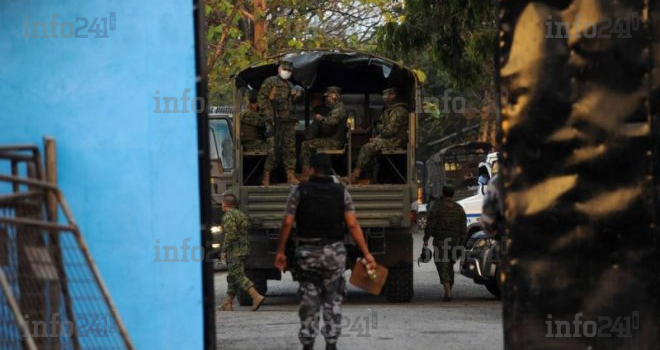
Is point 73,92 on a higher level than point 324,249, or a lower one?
higher

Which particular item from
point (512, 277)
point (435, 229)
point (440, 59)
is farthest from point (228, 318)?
point (512, 277)

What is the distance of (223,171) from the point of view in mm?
23062

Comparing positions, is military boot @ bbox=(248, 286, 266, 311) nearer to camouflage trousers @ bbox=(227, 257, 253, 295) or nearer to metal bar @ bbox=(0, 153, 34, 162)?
camouflage trousers @ bbox=(227, 257, 253, 295)

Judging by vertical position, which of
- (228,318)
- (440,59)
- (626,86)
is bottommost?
(228,318)

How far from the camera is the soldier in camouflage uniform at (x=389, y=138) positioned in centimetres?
1753

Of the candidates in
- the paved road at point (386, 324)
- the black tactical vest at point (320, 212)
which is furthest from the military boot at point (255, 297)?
the black tactical vest at point (320, 212)

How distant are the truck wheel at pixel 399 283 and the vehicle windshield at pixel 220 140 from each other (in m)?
6.43

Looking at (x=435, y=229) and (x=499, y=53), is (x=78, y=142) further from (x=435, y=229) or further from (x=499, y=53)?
(x=435, y=229)

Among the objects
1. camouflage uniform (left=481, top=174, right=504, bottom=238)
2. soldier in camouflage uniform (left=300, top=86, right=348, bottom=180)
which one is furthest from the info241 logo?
soldier in camouflage uniform (left=300, top=86, right=348, bottom=180)

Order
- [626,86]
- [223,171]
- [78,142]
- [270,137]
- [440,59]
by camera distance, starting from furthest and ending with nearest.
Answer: [223,171], [440,59], [270,137], [78,142], [626,86]

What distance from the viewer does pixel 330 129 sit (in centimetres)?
1795

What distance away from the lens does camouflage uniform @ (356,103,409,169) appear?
690 inches

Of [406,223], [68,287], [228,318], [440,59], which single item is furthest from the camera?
[440,59]

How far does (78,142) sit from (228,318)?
21.5ft
